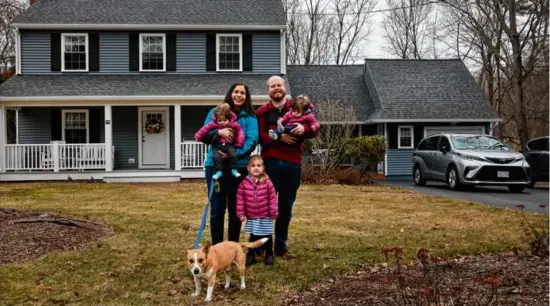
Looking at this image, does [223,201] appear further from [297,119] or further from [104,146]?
[104,146]

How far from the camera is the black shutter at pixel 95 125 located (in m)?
18.5

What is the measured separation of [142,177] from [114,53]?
4.85m

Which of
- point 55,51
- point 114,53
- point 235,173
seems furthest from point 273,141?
point 55,51

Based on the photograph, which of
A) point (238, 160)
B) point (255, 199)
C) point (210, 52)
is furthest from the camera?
point (210, 52)

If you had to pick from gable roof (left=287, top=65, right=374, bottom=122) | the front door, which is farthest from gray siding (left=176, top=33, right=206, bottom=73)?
gable roof (left=287, top=65, right=374, bottom=122)

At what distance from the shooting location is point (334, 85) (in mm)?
24531

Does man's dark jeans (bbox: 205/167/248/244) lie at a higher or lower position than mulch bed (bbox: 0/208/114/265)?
higher

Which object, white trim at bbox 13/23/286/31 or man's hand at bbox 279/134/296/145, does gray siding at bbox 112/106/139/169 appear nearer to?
white trim at bbox 13/23/286/31

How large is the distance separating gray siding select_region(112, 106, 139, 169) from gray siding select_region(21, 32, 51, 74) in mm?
2856

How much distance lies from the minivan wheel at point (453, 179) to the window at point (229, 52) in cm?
827

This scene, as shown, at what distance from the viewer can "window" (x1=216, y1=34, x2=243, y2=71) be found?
63.4 feet

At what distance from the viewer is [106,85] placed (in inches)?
709

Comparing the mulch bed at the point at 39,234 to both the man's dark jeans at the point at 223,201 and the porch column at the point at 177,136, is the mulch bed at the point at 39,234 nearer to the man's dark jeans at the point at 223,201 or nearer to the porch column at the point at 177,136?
the man's dark jeans at the point at 223,201

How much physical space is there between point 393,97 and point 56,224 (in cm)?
1750
